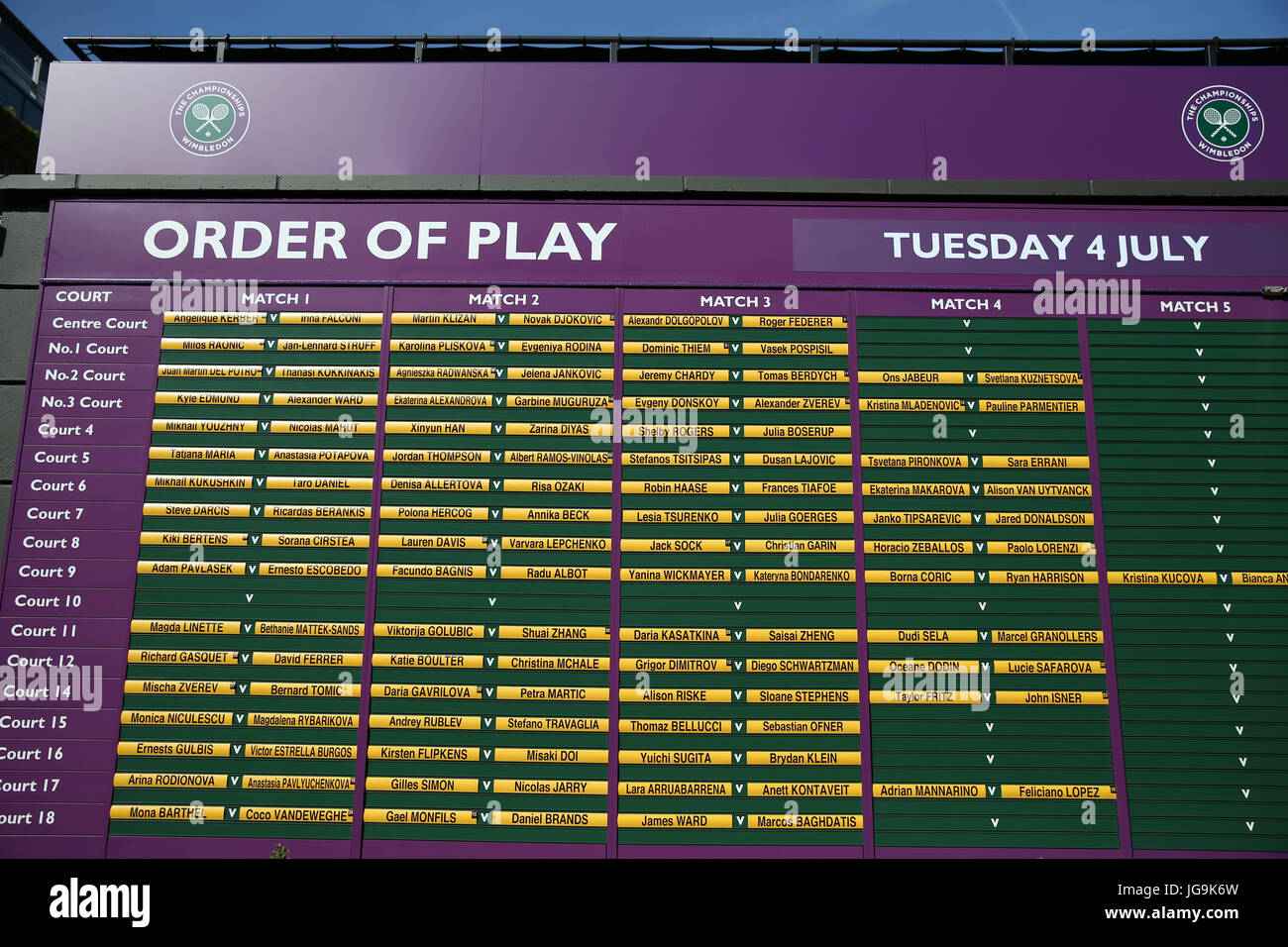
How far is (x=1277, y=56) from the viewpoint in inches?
353

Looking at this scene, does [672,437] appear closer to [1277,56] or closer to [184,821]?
[184,821]

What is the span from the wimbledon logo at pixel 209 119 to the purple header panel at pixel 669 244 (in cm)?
68

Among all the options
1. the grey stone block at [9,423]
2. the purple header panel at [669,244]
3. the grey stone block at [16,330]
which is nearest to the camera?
the grey stone block at [9,423]

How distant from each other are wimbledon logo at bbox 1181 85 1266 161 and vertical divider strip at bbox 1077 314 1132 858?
7.39 feet

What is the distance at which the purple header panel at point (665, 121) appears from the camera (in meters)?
8.33

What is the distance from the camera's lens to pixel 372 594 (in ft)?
24.5

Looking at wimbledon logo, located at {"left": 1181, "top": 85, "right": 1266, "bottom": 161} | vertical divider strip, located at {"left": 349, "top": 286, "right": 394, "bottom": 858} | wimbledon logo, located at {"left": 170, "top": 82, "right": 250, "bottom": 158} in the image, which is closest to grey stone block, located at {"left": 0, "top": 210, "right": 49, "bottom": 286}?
wimbledon logo, located at {"left": 170, "top": 82, "right": 250, "bottom": 158}

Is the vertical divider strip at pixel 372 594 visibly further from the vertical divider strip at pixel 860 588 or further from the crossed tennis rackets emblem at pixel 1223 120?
the crossed tennis rackets emblem at pixel 1223 120

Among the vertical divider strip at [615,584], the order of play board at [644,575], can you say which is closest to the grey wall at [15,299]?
the order of play board at [644,575]

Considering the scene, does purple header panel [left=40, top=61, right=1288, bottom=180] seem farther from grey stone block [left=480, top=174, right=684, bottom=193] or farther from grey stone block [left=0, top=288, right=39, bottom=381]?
grey stone block [left=0, top=288, right=39, bottom=381]

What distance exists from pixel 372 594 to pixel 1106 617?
20.9ft
